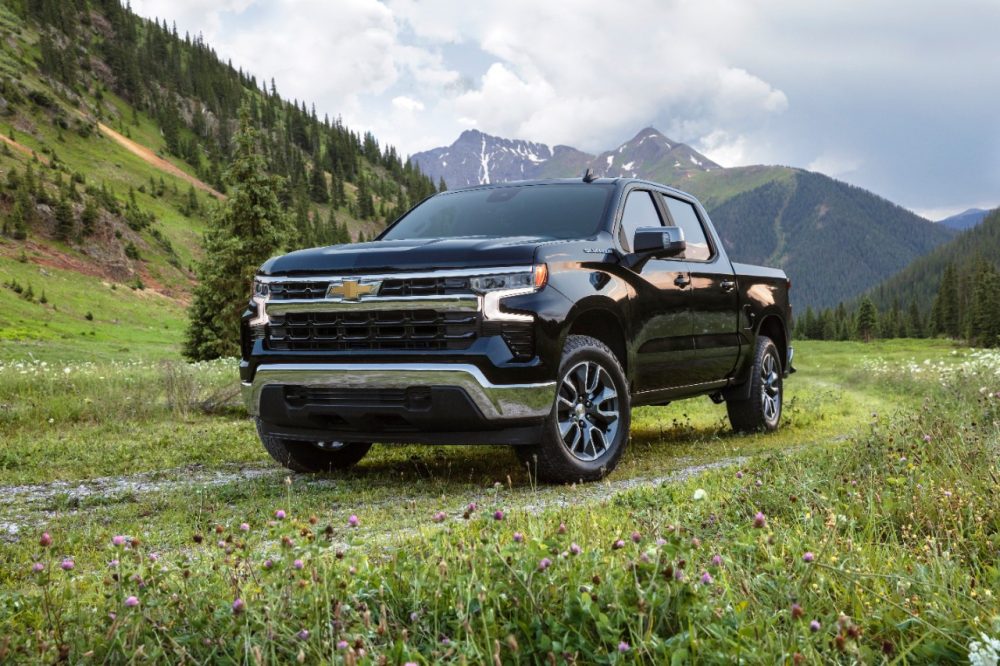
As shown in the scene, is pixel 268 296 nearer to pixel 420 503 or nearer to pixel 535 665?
pixel 420 503

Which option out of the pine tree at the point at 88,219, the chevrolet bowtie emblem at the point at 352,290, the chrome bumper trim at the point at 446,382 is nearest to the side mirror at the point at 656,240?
the chrome bumper trim at the point at 446,382

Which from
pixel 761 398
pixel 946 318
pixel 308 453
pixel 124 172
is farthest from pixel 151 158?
pixel 308 453

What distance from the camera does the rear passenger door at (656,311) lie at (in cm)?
652

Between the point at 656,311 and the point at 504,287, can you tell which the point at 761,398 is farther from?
the point at 504,287

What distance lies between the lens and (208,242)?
36188 millimetres

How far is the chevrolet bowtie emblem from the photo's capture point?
548 cm

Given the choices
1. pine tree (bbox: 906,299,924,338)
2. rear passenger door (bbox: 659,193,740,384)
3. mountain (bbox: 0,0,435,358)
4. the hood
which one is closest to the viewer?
the hood

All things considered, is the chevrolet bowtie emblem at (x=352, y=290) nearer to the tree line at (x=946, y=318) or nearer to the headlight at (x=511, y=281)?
the headlight at (x=511, y=281)

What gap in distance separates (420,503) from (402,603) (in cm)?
273

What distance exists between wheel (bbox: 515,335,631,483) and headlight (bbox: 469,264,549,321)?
526 mm

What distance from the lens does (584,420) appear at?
589cm

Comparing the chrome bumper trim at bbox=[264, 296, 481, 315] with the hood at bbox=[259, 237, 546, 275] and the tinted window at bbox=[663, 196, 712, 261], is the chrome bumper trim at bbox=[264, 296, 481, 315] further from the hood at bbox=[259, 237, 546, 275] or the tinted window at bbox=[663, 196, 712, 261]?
the tinted window at bbox=[663, 196, 712, 261]

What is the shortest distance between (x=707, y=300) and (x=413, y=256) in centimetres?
322

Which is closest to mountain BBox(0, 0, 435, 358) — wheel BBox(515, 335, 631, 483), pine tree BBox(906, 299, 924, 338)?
wheel BBox(515, 335, 631, 483)
